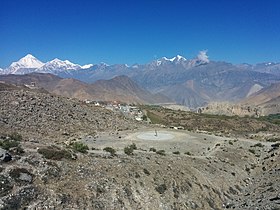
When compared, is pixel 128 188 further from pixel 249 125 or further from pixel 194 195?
pixel 249 125

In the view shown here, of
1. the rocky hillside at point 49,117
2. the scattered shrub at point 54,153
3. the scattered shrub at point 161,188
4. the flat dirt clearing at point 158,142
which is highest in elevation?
the rocky hillside at point 49,117

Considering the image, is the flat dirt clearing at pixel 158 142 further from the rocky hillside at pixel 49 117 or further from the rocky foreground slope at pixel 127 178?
the rocky hillside at pixel 49 117

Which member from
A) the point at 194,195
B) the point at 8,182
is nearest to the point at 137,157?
the point at 194,195

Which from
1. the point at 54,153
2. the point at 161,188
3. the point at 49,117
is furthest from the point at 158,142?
the point at 54,153

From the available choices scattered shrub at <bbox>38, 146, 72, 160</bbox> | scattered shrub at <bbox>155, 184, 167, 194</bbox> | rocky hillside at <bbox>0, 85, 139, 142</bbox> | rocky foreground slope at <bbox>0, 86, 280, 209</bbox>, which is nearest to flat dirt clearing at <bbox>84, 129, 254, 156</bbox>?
rocky foreground slope at <bbox>0, 86, 280, 209</bbox>

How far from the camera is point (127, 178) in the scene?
33031 mm

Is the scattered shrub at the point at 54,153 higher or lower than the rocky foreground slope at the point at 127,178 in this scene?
higher

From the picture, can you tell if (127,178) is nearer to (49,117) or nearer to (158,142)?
(158,142)

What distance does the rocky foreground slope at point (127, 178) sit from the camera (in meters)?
26.9

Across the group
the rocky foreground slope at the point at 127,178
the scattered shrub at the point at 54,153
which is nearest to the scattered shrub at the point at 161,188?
the rocky foreground slope at the point at 127,178

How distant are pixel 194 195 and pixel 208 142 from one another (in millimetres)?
34423

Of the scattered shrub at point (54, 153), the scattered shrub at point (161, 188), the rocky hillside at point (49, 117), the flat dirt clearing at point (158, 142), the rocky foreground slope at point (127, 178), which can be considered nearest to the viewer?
the rocky foreground slope at point (127, 178)

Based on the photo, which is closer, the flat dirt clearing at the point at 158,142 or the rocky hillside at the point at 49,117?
the flat dirt clearing at the point at 158,142

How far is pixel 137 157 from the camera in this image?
41.9 m
